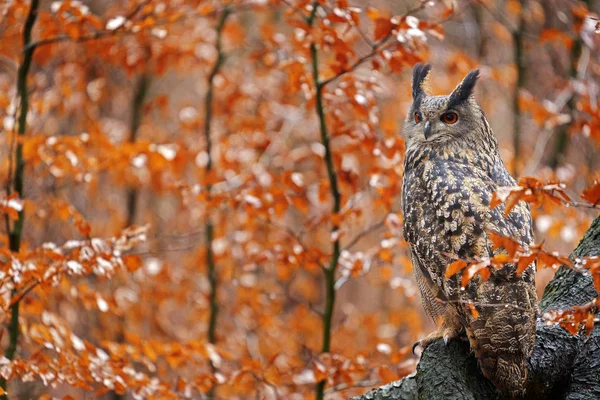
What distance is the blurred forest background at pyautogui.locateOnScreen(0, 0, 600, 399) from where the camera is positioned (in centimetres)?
429

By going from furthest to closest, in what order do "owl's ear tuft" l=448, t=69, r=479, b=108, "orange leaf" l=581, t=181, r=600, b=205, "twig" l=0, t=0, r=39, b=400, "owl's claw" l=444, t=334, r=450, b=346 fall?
"twig" l=0, t=0, r=39, b=400 → "owl's ear tuft" l=448, t=69, r=479, b=108 → "owl's claw" l=444, t=334, r=450, b=346 → "orange leaf" l=581, t=181, r=600, b=205

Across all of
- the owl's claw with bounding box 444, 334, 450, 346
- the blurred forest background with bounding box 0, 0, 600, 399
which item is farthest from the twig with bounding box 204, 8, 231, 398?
the owl's claw with bounding box 444, 334, 450, 346

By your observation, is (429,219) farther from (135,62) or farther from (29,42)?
(135,62)

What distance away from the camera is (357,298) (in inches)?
559

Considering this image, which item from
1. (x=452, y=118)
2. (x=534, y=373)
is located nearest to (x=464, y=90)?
(x=452, y=118)

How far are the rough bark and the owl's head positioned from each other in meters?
1.30

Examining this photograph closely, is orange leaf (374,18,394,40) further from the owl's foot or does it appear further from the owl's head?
the owl's foot

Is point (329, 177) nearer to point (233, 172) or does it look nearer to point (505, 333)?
point (505, 333)

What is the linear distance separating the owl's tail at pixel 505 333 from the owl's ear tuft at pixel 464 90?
4.42 feet

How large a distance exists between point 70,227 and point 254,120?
10.6 ft

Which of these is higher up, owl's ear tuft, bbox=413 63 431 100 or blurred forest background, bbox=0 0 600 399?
owl's ear tuft, bbox=413 63 431 100

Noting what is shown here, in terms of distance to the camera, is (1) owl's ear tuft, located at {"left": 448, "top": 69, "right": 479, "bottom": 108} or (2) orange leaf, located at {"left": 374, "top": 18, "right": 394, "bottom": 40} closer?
(2) orange leaf, located at {"left": 374, "top": 18, "right": 394, "bottom": 40}

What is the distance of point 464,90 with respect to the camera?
168 inches

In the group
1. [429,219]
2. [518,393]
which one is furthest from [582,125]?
[518,393]
